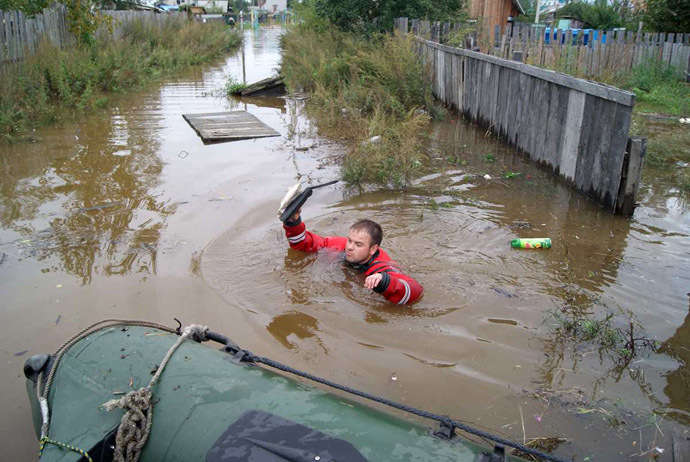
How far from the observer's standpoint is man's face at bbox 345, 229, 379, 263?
4.71m

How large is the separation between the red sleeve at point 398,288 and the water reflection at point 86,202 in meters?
2.07

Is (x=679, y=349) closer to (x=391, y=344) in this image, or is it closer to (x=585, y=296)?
(x=585, y=296)

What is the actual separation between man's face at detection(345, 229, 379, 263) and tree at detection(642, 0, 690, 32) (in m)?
16.7

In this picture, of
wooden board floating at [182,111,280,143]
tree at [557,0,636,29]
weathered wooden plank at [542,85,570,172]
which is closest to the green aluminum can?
weathered wooden plank at [542,85,570,172]

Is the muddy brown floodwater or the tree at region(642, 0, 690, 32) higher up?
the tree at region(642, 0, 690, 32)

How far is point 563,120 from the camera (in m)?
7.20

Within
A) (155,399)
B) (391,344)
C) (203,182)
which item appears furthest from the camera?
(203,182)

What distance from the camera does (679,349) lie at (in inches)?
149

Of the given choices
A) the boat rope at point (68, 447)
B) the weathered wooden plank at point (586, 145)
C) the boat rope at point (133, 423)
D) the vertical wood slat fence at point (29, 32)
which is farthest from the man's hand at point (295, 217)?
the vertical wood slat fence at point (29, 32)

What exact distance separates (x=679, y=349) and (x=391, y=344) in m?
1.94

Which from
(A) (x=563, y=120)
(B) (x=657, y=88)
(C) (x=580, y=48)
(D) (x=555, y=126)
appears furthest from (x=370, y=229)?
(B) (x=657, y=88)

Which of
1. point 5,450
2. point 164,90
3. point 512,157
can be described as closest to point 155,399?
point 5,450

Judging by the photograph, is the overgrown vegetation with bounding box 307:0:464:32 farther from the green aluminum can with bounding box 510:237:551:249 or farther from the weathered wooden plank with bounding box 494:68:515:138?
the green aluminum can with bounding box 510:237:551:249

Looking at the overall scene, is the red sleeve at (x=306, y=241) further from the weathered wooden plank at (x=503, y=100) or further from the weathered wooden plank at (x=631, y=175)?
the weathered wooden plank at (x=503, y=100)
